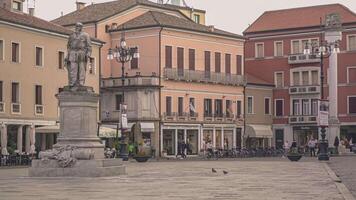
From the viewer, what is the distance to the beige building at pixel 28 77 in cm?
5531

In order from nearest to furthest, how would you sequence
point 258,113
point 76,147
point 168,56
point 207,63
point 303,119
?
point 76,147 → point 168,56 → point 207,63 → point 303,119 → point 258,113

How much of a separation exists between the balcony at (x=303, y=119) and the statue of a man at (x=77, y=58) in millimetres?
56610

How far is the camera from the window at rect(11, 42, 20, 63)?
5647 centimetres

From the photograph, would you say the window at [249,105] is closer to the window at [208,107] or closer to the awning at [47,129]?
the window at [208,107]

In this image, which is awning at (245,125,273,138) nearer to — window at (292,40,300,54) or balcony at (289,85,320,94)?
balcony at (289,85,320,94)

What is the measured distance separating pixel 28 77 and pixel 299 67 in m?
37.0

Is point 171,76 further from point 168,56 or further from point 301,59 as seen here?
point 301,59

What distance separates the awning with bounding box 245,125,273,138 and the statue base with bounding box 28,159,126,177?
53.6 meters

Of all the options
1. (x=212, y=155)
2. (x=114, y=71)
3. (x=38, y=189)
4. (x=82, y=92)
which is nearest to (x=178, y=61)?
(x=114, y=71)

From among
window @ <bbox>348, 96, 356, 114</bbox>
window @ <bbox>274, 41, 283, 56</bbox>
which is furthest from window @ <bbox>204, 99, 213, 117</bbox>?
window @ <bbox>348, 96, 356, 114</bbox>

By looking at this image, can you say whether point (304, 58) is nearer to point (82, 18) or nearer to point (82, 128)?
point (82, 18)

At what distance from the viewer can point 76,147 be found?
28.2 meters

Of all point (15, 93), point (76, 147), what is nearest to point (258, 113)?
point (15, 93)

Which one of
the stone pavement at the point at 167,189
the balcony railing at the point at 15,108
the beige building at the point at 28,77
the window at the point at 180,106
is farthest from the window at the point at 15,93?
the stone pavement at the point at 167,189
